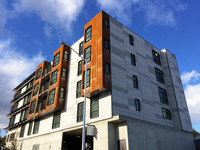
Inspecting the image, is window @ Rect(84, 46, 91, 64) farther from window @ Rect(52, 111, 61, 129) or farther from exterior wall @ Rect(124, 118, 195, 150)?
exterior wall @ Rect(124, 118, 195, 150)

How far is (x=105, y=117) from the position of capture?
2183cm

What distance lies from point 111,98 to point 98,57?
645cm

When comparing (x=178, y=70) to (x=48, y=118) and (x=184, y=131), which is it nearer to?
(x=184, y=131)

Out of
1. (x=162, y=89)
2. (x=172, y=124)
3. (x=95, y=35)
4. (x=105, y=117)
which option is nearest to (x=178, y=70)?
(x=162, y=89)

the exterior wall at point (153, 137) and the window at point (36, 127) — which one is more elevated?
the window at point (36, 127)

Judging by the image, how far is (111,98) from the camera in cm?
2220

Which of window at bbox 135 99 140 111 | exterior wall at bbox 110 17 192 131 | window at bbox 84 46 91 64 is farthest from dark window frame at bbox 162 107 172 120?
window at bbox 84 46 91 64

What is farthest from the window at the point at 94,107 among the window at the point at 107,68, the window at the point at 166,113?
the window at the point at 166,113

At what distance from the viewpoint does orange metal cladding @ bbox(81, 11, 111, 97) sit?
23.0 m

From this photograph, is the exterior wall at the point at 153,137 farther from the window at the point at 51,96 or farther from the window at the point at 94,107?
the window at the point at 51,96

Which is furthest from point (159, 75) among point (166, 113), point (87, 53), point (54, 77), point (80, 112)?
point (54, 77)

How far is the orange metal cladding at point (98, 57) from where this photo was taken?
75.4 feet

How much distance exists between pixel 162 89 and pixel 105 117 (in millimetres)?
16402

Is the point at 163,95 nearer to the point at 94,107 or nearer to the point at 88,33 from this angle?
the point at 94,107
